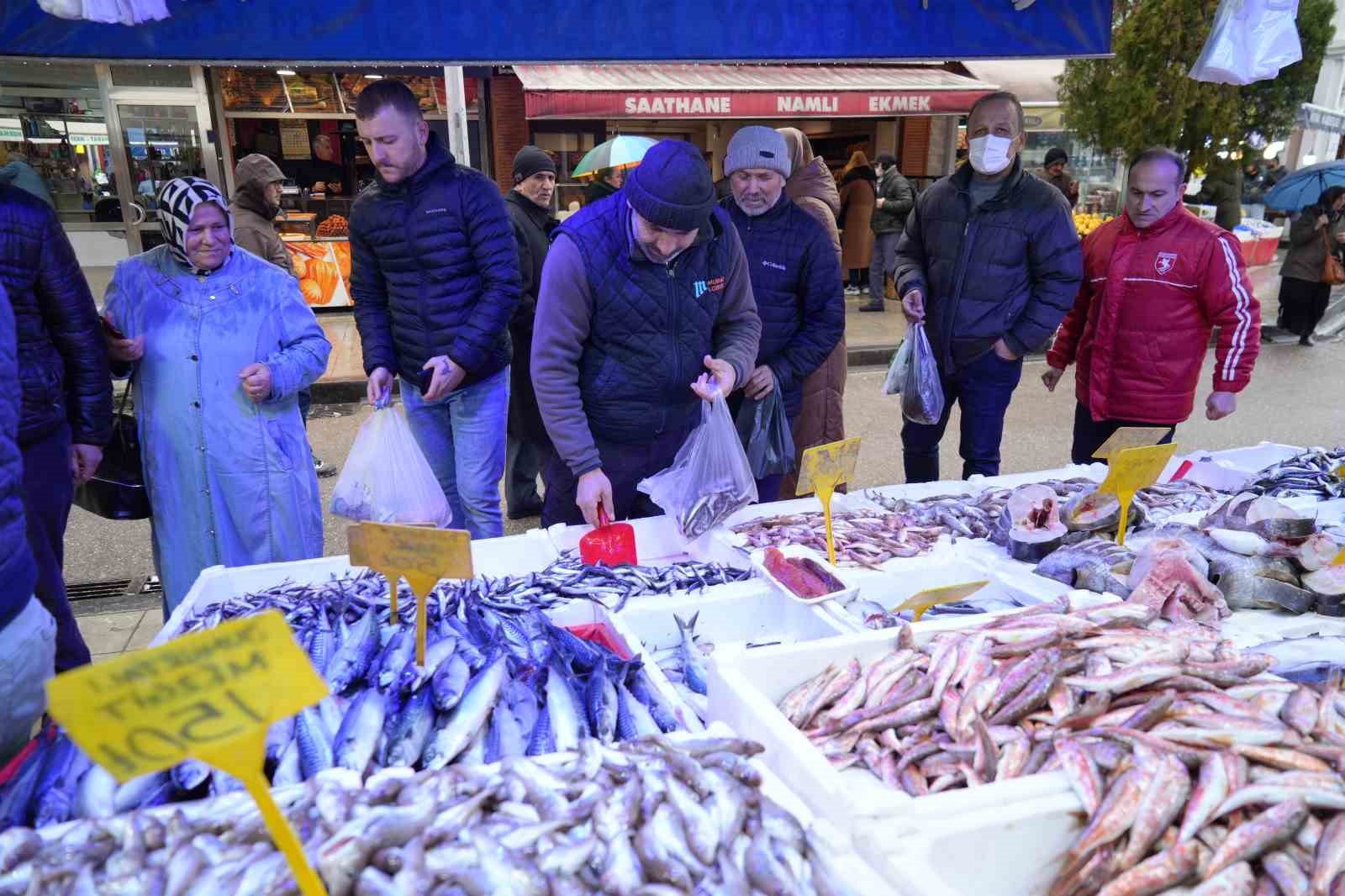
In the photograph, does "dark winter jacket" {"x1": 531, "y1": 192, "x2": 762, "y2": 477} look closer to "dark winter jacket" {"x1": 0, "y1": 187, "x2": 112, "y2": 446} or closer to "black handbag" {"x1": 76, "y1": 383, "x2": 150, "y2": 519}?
"dark winter jacket" {"x1": 0, "y1": 187, "x2": 112, "y2": 446}

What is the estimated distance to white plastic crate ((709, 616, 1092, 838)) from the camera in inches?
61.5

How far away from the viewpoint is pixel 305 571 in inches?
116

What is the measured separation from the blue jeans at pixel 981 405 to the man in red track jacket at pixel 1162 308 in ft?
1.41

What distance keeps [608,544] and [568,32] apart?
235 cm

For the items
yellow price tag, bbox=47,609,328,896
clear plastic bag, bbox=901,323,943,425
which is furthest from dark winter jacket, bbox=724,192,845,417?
yellow price tag, bbox=47,609,328,896

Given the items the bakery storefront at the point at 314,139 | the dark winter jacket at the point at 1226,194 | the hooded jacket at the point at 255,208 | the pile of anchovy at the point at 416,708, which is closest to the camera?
the pile of anchovy at the point at 416,708

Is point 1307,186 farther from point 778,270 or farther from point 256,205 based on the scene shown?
point 256,205

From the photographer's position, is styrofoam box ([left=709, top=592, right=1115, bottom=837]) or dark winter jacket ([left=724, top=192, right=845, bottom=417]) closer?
styrofoam box ([left=709, top=592, right=1115, bottom=837])

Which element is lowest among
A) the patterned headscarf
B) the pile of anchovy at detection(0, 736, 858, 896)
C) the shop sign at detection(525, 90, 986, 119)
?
the pile of anchovy at detection(0, 736, 858, 896)

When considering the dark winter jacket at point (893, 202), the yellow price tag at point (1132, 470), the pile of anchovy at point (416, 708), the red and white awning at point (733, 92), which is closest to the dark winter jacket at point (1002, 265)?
the yellow price tag at point (1132, 470)

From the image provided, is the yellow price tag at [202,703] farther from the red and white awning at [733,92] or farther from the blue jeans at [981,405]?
the red and white awning at [733,92]

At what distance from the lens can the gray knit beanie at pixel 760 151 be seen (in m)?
3.94

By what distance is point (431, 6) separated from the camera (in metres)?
3.79

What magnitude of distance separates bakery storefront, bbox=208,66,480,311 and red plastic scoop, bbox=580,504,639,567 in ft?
28.8
